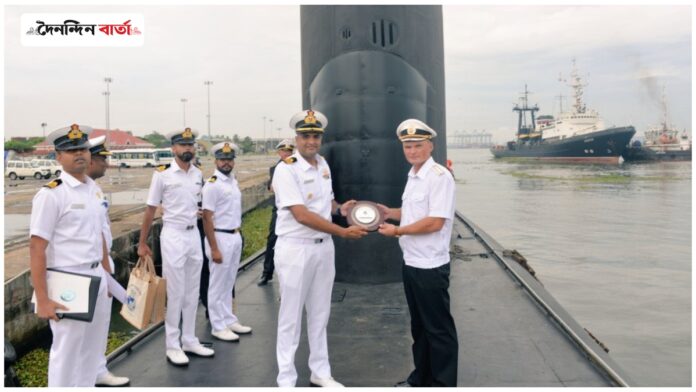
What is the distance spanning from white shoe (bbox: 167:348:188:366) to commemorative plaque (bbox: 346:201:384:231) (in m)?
1.66

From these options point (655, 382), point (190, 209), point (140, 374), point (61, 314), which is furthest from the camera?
point (655, 382)

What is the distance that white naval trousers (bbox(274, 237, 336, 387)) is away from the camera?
350 cm

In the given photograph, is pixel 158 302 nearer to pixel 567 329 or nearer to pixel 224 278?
pixel 224 278

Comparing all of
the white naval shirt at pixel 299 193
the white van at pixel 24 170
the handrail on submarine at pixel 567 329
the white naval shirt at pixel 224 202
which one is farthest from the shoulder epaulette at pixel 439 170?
the white van at pixel 24 170

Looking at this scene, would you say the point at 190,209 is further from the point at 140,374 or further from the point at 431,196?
the point at 431,196

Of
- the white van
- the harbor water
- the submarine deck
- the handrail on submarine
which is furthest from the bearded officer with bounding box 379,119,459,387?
the white van

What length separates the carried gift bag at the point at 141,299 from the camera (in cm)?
370

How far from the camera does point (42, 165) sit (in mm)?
35719

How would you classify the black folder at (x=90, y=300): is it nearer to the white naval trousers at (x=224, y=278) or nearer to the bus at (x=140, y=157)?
the white naval trousers at (x=224, y=278)

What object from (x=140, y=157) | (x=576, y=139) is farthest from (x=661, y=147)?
(x=140, y=157)

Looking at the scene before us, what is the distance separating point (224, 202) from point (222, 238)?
33 centimetres

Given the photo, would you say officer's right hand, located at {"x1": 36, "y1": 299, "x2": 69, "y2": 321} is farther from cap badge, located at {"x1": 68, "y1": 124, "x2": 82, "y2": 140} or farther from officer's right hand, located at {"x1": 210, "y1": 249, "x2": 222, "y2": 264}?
officer's right hand, located at {"x1": 210, "y1": 249, "x2": 222, "y2": 264}

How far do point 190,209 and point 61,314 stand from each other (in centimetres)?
152

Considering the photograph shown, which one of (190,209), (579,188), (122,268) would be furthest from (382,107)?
(579,188)
